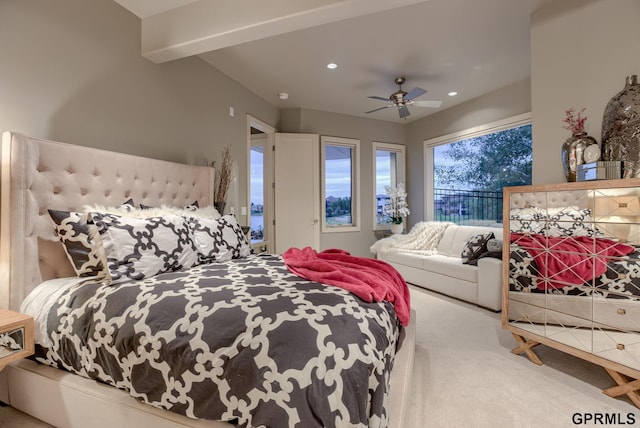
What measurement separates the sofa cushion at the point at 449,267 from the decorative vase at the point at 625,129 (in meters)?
1.83

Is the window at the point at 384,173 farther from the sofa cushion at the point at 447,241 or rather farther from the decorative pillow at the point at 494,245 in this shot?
the decorative pillow at the point at 494,245

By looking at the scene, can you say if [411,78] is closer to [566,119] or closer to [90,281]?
[566,119]

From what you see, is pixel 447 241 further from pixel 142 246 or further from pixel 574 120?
pixel 142 246

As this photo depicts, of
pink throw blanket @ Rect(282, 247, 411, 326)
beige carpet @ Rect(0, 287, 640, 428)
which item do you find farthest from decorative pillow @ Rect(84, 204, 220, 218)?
beige carpet @ Rect(0, 287, 640, 428)

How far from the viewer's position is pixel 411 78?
12.9 feet

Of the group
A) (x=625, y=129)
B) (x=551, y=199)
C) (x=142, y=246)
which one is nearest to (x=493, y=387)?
(x=551, y=199)

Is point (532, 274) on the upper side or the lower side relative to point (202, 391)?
upper

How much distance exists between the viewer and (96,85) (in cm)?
229

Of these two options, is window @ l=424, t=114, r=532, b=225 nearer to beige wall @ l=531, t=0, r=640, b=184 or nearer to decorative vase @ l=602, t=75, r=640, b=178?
beige wall @ l=531, t=0, r=640, b=184

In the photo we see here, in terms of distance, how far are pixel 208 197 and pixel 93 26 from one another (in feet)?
5.38

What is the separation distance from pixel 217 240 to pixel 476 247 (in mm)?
3012

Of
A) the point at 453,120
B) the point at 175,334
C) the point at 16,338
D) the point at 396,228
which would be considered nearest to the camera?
the point at 175,334

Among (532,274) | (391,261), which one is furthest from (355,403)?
(391,261)

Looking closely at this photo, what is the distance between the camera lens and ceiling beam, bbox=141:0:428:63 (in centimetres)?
206
